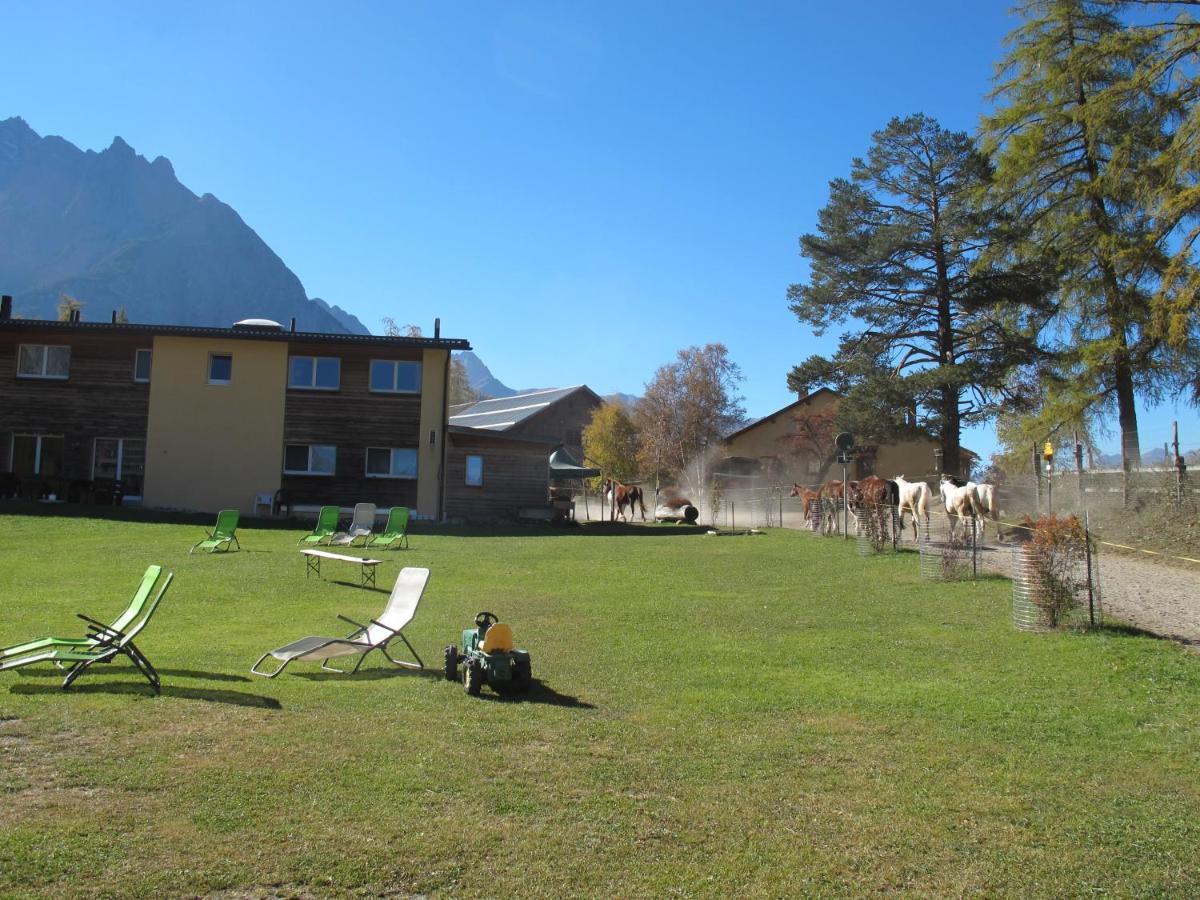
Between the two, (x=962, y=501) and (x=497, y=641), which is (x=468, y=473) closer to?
(x=962, y=501)

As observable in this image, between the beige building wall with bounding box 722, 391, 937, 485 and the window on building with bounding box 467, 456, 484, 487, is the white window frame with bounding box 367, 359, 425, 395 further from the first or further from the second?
the beige building wall with bounding box 722, 391, 937, 485

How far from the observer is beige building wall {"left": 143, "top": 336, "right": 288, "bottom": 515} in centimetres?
2950

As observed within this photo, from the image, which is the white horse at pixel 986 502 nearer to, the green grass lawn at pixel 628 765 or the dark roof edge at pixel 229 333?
the green grass lawn at pixel 628 765

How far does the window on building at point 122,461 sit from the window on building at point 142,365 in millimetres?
2136

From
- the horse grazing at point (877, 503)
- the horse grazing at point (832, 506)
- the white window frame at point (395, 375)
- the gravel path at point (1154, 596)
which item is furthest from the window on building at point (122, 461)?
the gravel path at point (1154, 596)

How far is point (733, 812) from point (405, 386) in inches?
1053

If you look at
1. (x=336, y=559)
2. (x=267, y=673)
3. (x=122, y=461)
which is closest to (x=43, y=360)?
(x=122, y=461)

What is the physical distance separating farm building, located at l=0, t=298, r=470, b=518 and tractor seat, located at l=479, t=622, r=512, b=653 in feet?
75.2

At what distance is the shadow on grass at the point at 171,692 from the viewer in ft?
22.5

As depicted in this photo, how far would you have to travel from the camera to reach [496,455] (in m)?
31.3

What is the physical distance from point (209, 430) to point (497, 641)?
2536cm

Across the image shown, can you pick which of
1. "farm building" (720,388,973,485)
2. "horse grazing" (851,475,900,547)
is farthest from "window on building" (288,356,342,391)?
"farm building" (720,388,973,485)

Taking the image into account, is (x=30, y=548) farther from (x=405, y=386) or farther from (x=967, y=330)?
(x=967, y=330)

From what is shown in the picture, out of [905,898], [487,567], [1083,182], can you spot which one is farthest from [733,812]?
[1083,182]
